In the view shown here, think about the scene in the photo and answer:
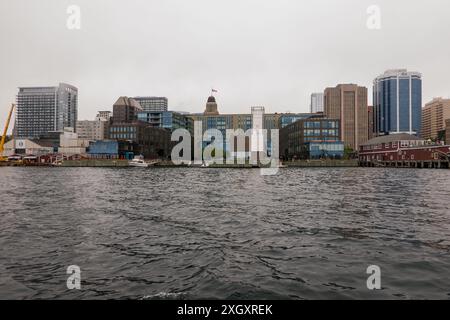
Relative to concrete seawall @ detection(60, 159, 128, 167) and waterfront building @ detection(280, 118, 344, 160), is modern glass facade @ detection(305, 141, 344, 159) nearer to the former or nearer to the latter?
waterfront building @ detection(280, 118, 344, 160)

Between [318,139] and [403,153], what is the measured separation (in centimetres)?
3809

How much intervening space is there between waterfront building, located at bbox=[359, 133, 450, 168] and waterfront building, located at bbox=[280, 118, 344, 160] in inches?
611

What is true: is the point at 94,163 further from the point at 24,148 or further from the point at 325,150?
the point at 325,150

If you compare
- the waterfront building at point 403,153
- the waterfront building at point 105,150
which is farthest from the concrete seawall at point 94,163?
the waterfront building at point 403,153

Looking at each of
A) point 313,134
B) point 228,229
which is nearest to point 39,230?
point 228,229

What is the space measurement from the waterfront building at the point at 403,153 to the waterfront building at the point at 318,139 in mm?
15530

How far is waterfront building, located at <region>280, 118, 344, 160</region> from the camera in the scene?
150m

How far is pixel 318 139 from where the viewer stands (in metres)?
156

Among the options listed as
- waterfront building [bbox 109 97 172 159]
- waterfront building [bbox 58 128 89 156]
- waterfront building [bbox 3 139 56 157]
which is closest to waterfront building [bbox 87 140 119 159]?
waterfront building [bbox 109 97 172 159]

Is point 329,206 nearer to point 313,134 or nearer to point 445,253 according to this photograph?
point 445,253

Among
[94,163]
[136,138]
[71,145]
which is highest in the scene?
[136,138]

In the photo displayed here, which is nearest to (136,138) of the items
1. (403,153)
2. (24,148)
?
(24,148)
